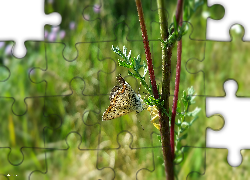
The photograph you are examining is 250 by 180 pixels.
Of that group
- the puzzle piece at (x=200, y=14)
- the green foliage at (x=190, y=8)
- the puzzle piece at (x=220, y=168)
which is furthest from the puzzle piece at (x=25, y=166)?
the green foliage at (x=190, y=8)

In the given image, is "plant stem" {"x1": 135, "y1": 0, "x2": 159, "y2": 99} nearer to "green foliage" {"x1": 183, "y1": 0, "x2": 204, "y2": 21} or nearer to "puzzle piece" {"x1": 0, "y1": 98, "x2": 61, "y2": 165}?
"green foliage" {"x1": 183, "y1": 0, "x2": 204, "y2": 21}

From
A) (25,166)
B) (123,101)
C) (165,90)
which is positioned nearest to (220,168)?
(123,101)

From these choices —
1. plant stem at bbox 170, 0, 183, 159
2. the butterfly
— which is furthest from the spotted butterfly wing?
plant stem at bbox 170, 0, 183, 159

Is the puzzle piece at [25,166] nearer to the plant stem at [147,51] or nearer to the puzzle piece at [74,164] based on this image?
the puzzle piece at [74,164]

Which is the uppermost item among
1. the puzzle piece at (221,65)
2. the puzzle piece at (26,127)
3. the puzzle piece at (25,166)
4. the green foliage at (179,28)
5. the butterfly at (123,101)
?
the green foliage at (179,28)

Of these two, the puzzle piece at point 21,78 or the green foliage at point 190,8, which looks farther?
the puzzle piece at point 21,78

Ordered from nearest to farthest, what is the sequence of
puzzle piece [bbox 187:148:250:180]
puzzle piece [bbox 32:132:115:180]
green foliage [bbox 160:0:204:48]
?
green foliage [bbox 160:0:204:48], puzzle piece [bbox 187:148:250:180], puzzle piece [bbox 32:132:115:180]
